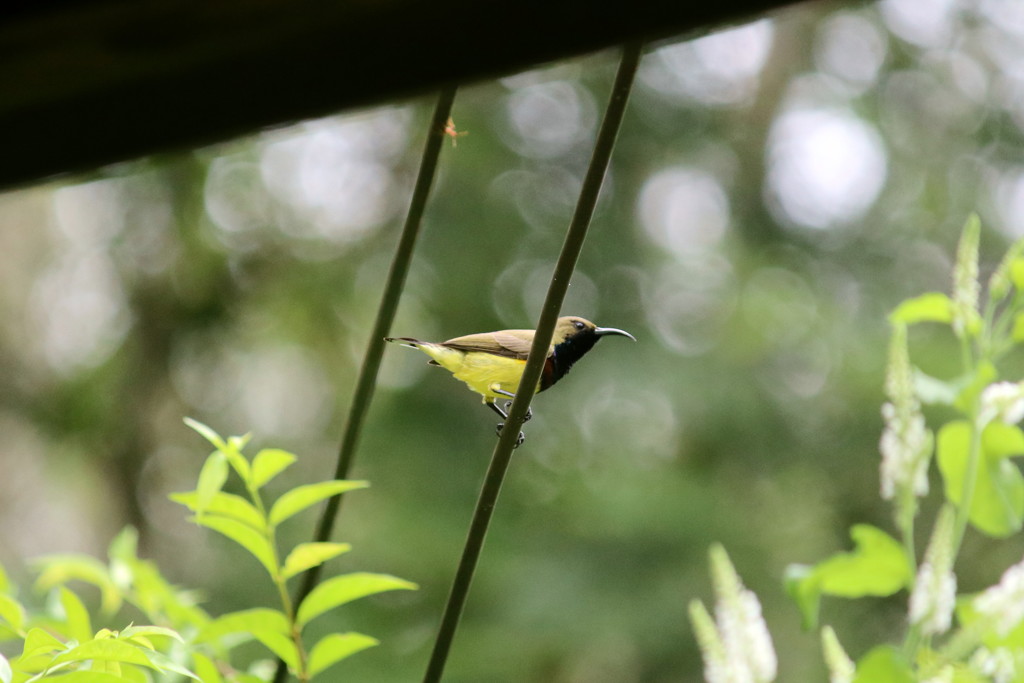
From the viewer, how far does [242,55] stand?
59 centimetres

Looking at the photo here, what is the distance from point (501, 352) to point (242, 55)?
138cm

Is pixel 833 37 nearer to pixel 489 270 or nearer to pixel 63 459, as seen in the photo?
pixel 489 270

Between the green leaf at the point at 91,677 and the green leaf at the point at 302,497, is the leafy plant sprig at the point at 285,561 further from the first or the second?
the green leaf at the point at 91,677

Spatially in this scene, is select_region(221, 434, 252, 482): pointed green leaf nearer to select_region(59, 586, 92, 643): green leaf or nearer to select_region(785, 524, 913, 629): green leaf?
select_region(59, 586, 92, 643): green leaf

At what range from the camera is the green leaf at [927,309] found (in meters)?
0.98

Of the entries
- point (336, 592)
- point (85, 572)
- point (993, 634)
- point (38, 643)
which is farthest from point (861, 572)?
point (85, 572)

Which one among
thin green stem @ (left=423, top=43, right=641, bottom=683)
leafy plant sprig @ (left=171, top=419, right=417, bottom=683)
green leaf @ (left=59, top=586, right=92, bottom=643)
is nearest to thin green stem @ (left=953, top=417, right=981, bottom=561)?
thin green stem @ (left=423, top=43, right=641, bottom=683)

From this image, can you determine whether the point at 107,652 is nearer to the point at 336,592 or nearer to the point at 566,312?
the point at 336,592

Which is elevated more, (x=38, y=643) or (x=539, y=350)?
(x=539, y=350)

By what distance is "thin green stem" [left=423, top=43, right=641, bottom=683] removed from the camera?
862 millimetres

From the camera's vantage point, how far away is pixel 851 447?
215 inches

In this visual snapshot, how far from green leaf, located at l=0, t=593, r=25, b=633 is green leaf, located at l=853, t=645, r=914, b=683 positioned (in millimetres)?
948

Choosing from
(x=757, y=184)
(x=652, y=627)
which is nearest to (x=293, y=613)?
(x=652, y=627)

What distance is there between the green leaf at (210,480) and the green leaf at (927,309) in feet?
2.46
